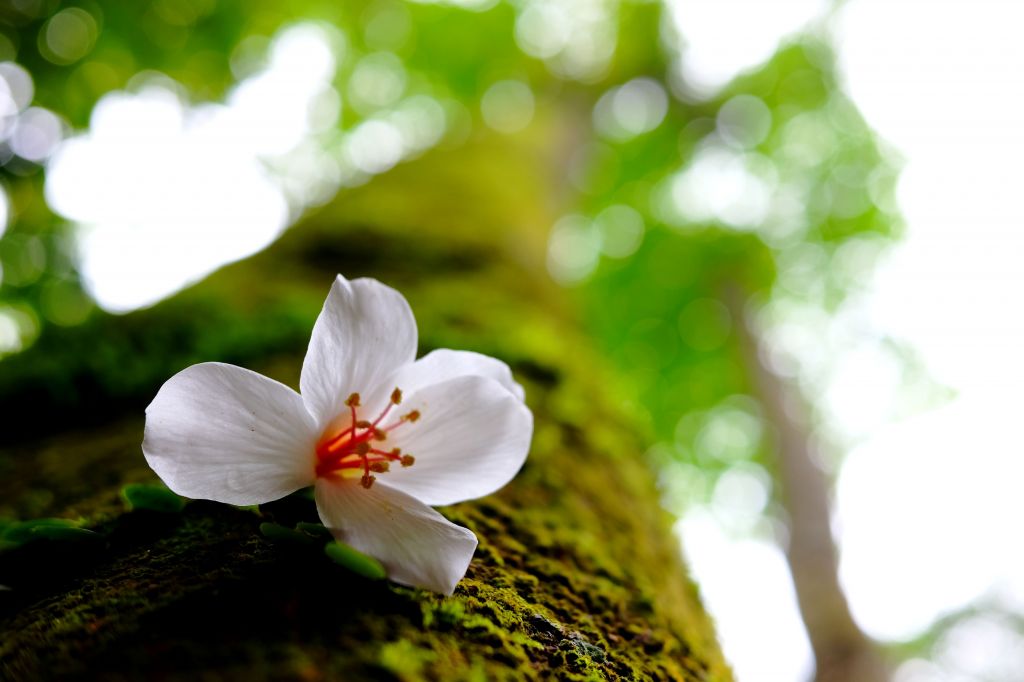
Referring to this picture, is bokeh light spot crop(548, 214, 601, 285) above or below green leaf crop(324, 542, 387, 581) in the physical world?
above

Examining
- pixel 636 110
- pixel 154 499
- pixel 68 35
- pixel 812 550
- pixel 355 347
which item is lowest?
pixel 154 499

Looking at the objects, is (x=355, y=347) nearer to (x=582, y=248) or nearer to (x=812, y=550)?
(x=812, y=550)

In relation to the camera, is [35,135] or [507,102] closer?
[35,135]

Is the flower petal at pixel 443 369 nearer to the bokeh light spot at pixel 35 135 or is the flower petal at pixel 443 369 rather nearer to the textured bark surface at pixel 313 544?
the textured bark surface at pixel 313 544

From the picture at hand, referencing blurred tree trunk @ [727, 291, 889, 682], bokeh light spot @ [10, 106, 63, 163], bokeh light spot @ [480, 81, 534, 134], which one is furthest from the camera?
bokeh light spot @ [480, 81, 534, 134]

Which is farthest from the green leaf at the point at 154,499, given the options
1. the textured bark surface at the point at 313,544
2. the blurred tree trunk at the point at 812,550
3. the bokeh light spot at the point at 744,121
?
the bokeh light spot at the point at 744,121

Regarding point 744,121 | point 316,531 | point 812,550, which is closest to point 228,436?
point 316,531

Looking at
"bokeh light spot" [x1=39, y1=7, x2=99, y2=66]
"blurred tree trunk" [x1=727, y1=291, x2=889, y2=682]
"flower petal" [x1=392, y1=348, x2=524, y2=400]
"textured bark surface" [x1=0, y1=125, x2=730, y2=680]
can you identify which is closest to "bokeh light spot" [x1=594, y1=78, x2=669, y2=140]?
"blurred tree trunk" [x1=727, y1=291, x2=889, y2=682]

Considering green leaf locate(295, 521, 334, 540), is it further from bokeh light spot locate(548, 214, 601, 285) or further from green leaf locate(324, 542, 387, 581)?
bokeh light spot locate(548, 214, 601, 285)
